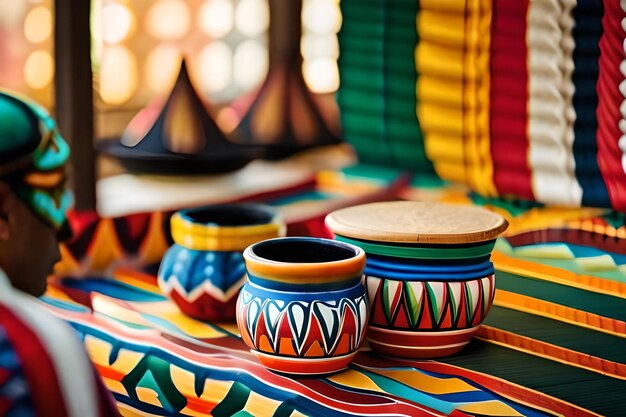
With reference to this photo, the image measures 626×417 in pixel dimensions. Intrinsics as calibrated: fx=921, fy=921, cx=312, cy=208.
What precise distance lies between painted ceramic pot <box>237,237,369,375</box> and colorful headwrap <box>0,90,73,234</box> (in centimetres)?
15

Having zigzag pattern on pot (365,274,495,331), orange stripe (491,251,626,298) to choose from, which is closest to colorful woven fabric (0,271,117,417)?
zigzag pattern on pot (365,274,495,331)

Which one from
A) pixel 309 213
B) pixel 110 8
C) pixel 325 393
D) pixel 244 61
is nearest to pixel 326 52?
pixel 244 61

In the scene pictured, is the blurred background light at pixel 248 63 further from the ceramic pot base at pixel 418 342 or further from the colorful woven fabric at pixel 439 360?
the ceramic pot base at pixel 418 342

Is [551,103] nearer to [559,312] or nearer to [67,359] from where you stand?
[559,312]

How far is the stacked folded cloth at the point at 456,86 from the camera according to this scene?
3.59ft

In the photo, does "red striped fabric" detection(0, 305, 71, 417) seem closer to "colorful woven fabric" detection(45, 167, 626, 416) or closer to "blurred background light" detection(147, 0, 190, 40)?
"colorful woven fabric" detection(45, 167, 626, 416)

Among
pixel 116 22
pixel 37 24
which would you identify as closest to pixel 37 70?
pixel 37 24

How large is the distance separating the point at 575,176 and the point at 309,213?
31 cm

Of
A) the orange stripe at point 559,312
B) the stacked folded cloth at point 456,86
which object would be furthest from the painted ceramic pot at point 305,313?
the stacked folded cloth at point 456,86

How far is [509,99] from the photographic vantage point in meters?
1.07

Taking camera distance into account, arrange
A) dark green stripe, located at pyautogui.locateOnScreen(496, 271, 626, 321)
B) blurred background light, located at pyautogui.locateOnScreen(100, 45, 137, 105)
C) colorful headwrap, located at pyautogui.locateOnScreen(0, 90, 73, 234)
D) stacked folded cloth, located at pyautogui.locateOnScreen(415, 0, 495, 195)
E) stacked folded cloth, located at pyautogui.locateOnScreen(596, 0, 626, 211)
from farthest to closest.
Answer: blurred background light, located at pyautogui.locateOnScreen(100, 45, 137, 105), stacked folded cloth, located at pyautogui.locateOnScreen(415, 0, 495, 195), stacked folded cloth, located at pyautogui.locateOnScreen(596, 0, 626, 211), dark green stripe, located at pyautogui.locateOnScreen(496, 271, 626, 321), colorful headwrap, located at pyautogui.locateOnScreen(0, 90, 73, 234)

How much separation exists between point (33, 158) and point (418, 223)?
32cm

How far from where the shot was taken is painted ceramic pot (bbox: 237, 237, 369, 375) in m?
0.69

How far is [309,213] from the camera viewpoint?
3.60 ft
